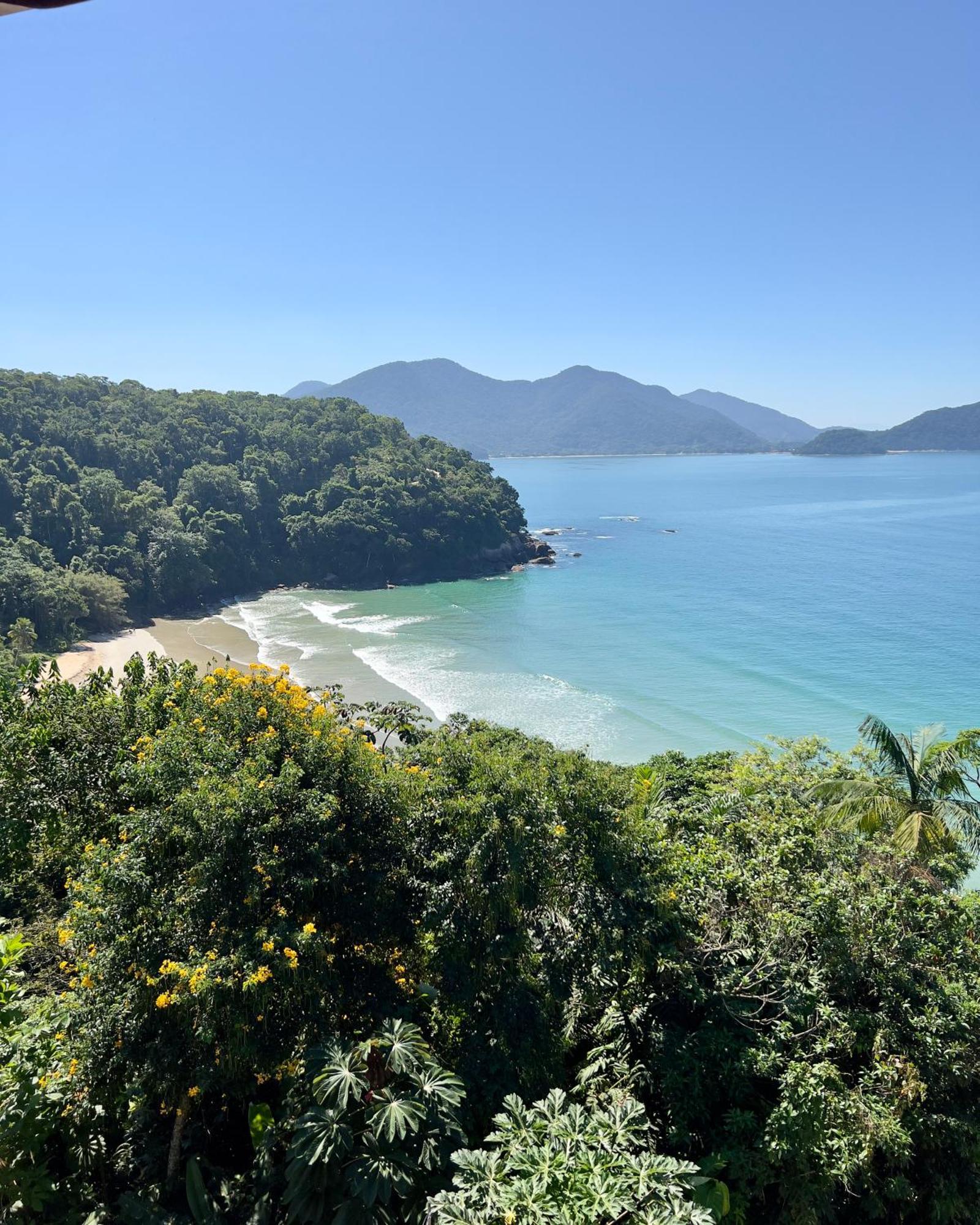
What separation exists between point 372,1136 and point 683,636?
3913cm

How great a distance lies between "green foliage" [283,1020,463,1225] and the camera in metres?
5.82

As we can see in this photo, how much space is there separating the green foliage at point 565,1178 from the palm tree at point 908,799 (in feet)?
28.2

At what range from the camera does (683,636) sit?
43094 millimetres

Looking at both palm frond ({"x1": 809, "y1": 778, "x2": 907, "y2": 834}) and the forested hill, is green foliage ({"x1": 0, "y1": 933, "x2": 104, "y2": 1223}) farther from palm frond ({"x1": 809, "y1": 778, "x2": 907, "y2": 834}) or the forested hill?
the forested hill

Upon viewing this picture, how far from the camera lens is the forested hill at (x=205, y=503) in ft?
161

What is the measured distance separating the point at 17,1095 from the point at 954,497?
434 feet

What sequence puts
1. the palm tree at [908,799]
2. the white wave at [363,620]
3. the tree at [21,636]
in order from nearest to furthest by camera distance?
1. the palm tree at [908,799]
2. the tree at [21,636]
3. the white wave at [363,620]

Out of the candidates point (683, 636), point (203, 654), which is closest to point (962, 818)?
point (683, 636)

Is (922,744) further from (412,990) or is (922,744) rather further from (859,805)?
(412,990)

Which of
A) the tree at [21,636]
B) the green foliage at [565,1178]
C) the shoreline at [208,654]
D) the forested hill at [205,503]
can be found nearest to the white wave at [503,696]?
the shoreline at [208,654]

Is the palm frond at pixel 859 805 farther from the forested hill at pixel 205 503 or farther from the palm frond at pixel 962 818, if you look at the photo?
the forested hill at pixel 205 503

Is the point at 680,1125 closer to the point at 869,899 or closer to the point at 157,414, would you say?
the point at 869,899

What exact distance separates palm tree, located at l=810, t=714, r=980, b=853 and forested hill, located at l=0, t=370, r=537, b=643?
40.0 meters

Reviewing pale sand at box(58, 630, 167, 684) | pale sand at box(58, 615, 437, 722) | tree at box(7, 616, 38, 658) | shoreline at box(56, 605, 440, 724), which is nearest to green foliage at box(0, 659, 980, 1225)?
Result: shoreline at box(56, 605, 440, 724)
